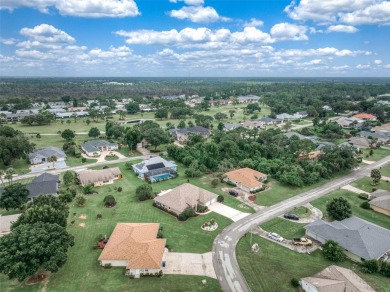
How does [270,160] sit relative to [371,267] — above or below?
above

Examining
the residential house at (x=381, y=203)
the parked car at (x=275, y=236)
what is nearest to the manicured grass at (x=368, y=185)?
the residential house at (x=381, y=203)

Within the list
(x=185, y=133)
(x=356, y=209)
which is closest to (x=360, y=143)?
(x=356, y=209)

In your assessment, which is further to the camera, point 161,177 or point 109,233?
point 161,177

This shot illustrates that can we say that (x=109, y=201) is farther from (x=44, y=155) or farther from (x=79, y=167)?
(x=44, y=155)

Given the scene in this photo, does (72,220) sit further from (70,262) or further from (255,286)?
(255,286)

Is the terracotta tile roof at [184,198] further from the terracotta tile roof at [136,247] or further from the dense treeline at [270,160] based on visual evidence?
the dense treeline at [270,160]

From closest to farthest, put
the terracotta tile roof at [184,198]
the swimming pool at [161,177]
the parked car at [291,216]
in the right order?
the parked car at [291,216]
the terracotta tile roof at [184,198]
the swimming pool at [161,177]
